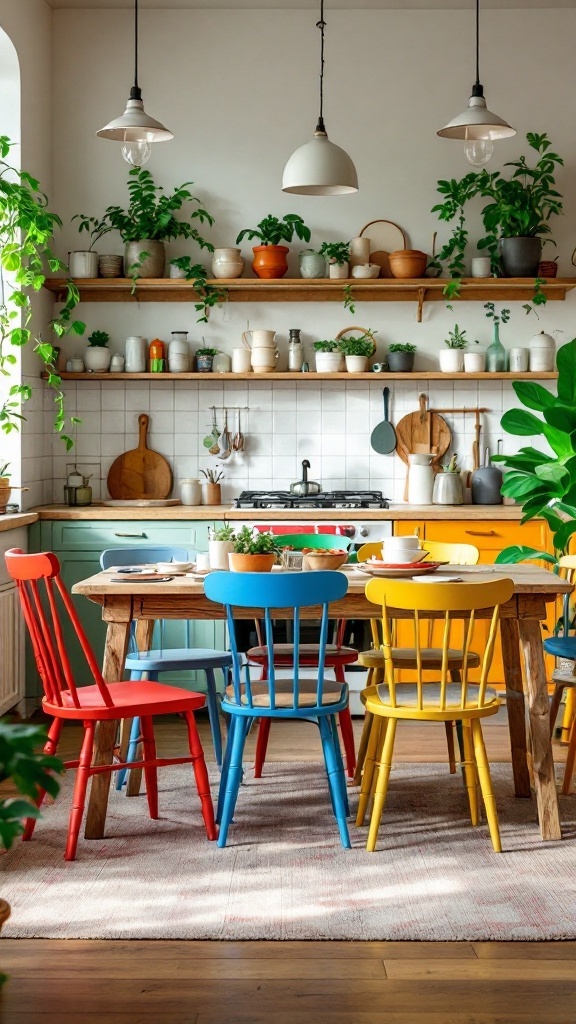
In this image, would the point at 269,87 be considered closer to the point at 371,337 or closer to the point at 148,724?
the point at 371,337

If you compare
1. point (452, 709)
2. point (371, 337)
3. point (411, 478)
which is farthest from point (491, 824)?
point (371, 337)

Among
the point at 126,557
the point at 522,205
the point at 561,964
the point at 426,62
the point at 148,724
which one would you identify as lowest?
the point at 561,964

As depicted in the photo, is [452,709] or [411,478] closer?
[452,709]

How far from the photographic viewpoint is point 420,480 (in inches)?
223

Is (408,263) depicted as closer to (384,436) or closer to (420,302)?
(420,302)

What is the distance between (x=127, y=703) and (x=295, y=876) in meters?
0.69

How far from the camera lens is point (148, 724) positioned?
359 centimetres

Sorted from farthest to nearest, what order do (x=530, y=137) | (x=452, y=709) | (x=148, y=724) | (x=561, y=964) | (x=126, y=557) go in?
1. (x=530, y=137)
2. (x=126, y=557)
3. (x=148, y=724)
4. (x=452, y=709)
5. (x=561, y=964)

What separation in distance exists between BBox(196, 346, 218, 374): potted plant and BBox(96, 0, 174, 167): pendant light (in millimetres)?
1492

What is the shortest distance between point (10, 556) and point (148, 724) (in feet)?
2.31

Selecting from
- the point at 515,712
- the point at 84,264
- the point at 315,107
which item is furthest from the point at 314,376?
the point at 515,712

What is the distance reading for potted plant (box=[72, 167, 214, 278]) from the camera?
18.5 feet

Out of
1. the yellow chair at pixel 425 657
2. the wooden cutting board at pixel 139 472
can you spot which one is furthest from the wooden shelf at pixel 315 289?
the yellow chair at pixel 425 657

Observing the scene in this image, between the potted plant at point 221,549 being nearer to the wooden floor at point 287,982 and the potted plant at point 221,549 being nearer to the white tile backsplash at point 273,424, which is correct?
the wooden floor at point 287,982
